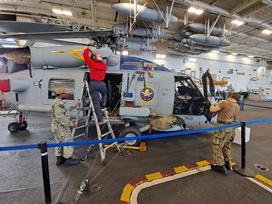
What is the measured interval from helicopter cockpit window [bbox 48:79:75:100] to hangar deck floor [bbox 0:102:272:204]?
61.4 inches

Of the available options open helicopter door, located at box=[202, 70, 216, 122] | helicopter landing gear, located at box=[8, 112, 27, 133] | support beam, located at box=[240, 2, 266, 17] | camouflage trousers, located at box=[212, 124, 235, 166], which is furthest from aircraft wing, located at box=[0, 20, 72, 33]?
support beam, located at box=[240, 2, 266, 17]

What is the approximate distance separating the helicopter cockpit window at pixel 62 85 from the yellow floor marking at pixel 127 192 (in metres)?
2.91

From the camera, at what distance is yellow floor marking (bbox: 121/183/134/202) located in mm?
2161

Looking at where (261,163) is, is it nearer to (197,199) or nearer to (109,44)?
(197,199)

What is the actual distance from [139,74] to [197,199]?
3.16 m

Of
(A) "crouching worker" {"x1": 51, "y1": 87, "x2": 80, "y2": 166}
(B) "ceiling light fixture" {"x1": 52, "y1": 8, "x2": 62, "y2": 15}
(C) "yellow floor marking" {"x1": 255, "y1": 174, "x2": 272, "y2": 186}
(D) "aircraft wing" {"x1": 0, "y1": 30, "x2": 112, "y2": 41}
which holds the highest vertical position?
(B) "ceiling light fixture" {"x1": 52, "y1": 8, "x2": 62, "y2": 15}

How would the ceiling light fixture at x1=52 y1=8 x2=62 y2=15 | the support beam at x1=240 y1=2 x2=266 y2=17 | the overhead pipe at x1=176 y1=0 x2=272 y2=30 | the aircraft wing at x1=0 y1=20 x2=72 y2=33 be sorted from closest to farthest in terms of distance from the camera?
the aircraft wing at x1=0 y1=20 x2=72 y2=33 < the overhead pipe at x1=176 y1=0 x2=272 y2=30 < the support beam at x1=240 y1=2 x2=266 y2=17 < the ceiling light fixture at x1=52 y1=8 x2=62 y2=15

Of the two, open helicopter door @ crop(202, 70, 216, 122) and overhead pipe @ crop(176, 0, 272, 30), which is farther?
overhead pipe @ crop(176, 0, 272, 30)

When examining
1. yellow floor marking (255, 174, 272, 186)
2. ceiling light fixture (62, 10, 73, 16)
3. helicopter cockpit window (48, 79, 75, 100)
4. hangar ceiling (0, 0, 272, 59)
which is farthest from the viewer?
ceiling light fixture (62, 10, 73, 16)

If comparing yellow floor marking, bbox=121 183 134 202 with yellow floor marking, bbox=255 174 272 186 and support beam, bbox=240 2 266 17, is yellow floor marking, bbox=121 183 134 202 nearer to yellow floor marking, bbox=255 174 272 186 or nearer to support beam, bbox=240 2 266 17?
yellow floor marking, bbox=255 174 272 186

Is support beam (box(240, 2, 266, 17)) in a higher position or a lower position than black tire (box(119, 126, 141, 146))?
higher

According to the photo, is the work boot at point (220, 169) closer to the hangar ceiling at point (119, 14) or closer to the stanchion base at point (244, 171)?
the stanchion base at point (244, 171)

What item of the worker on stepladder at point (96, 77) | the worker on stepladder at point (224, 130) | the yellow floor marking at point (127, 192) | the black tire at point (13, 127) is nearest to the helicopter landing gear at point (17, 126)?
the black tire at point (13, 127)

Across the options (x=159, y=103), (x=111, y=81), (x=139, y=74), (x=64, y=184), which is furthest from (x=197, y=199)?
(x=111, y=81)
